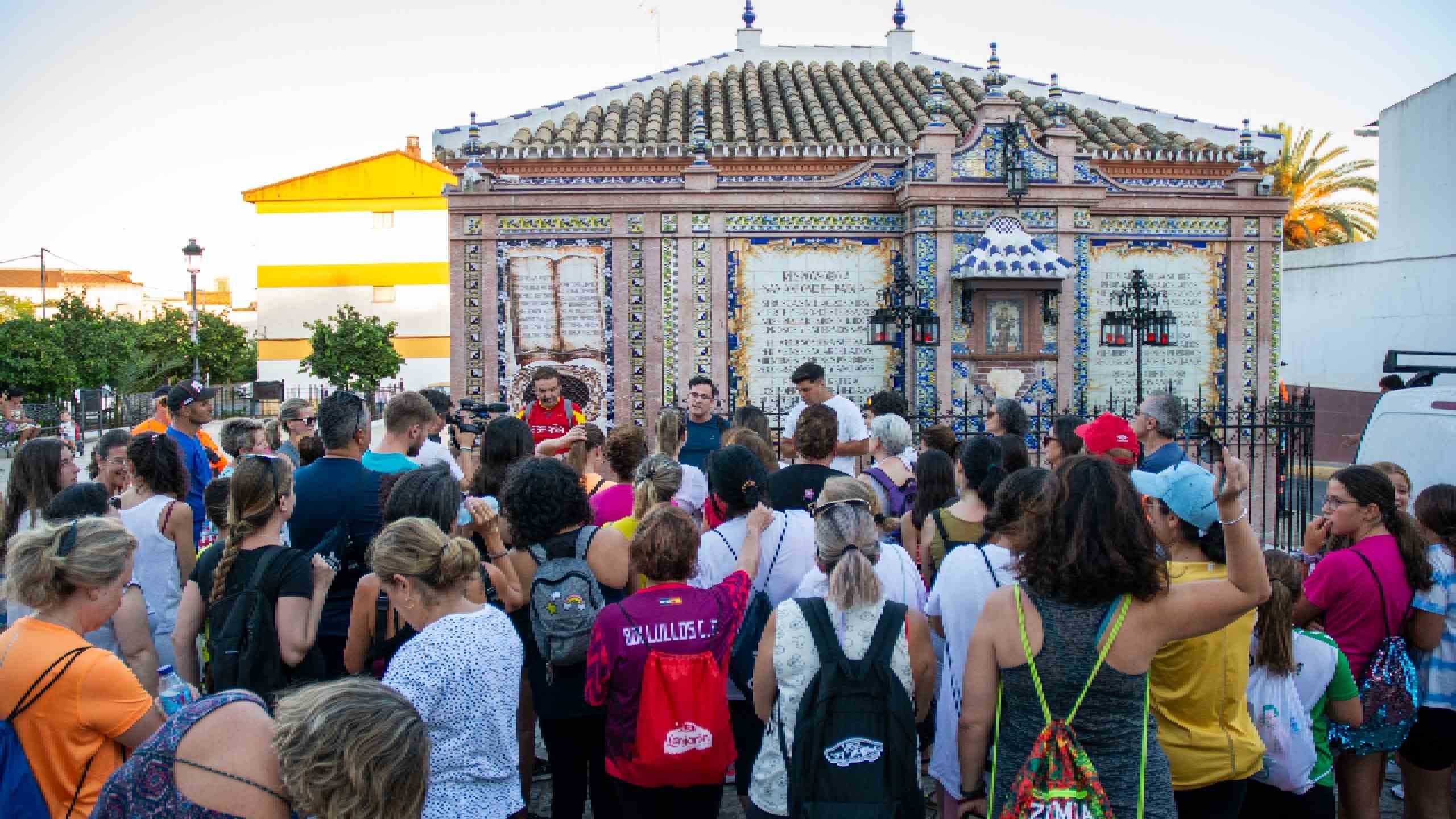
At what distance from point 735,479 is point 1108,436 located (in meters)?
3.67

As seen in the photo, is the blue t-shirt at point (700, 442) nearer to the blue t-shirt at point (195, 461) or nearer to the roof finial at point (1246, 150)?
the blue t-shirt at point (195, 461)

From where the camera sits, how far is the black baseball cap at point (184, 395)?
24.4ft

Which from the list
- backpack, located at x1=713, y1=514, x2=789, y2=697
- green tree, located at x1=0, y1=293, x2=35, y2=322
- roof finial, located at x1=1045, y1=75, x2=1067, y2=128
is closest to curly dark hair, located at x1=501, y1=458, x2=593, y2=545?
backpack, located at x1=713, y1=514, x2=789, y2=697

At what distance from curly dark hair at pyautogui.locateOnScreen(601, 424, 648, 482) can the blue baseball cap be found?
9.89 feet

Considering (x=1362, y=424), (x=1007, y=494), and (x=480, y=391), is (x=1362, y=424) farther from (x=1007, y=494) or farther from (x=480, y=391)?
(x=1007, y=494)

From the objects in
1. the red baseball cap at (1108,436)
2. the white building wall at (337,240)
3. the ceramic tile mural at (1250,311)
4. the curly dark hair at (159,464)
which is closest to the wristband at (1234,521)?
the red baseball cap at (1108,436)

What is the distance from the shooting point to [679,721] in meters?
4.04

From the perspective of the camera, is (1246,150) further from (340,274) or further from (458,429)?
(340,274)

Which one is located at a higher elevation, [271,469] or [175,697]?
[271,469]

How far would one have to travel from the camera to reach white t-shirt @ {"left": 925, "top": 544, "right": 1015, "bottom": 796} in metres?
4.07

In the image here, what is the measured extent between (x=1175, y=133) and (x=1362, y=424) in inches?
315

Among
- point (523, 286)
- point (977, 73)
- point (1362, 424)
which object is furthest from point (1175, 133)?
point (523, 286)

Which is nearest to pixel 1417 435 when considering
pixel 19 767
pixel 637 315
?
pixel 19 767

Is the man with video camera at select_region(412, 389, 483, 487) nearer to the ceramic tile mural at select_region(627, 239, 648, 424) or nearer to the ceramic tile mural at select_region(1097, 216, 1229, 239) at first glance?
the ceramic tile mural at select_region(627, 239, 648, 424)
